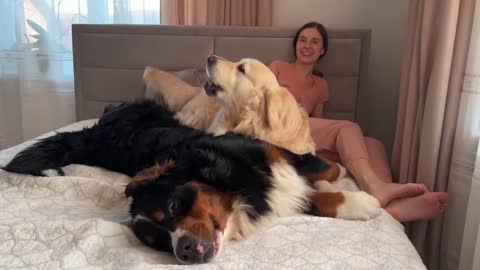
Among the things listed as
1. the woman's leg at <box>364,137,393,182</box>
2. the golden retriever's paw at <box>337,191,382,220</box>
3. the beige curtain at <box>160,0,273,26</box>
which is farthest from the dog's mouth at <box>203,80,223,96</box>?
the beige curtain at <box>160,0,273,26</box>

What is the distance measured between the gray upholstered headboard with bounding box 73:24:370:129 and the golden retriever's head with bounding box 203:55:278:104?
1.05 m

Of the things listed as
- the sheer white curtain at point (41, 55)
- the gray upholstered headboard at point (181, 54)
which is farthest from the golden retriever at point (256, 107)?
the sheer white curtain at point (41, 55)

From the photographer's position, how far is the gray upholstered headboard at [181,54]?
2705 mm

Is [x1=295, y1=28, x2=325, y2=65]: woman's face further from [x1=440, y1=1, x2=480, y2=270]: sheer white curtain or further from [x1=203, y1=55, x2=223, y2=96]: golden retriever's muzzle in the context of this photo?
[x1=440, y1=1, x2=480, y2=270]: sheer white curtain

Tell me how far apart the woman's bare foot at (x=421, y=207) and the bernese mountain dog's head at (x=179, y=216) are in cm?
78

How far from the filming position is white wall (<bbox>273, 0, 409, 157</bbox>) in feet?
9.42

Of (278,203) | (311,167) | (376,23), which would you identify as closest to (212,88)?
(311,167)

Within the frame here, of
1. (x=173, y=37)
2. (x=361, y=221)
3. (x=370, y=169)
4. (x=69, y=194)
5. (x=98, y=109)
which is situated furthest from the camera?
(x=98, y=109)

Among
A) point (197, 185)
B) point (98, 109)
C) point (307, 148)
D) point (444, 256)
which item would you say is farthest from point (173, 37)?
point (444, 256)

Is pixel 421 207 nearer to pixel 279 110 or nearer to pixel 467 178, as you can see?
pixel 467 178

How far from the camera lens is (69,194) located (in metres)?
1.52

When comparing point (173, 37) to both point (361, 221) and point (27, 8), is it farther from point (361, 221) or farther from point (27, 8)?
point (361, 221)

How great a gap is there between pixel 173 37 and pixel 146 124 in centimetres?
113

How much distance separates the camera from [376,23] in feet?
9.51
